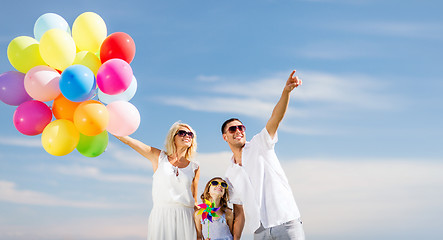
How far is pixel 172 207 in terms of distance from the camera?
5.83 metres

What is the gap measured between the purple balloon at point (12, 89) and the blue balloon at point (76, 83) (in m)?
0.76

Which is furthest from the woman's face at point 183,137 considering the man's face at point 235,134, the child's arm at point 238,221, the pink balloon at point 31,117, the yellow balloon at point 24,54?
the yellow balloon at point 24,54

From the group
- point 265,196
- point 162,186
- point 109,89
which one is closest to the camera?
point 265,196

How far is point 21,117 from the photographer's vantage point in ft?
18.1

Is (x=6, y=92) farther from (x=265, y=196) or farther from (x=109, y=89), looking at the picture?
(x=265, y=196)

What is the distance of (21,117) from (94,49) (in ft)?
4.25

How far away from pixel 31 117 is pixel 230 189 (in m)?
2.72

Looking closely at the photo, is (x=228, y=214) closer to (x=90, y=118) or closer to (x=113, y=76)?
(x=90, y=118)

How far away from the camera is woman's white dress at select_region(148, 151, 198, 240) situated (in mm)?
5781

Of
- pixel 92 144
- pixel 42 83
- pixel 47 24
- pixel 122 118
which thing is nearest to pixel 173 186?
pixel 122 118

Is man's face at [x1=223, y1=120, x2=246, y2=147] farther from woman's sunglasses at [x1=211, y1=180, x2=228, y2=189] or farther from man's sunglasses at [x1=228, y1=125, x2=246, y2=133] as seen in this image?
woman's sunglasses at [x1=211, y1=180, x2=228, y2=189]

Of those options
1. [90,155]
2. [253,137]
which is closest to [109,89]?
[90,155]

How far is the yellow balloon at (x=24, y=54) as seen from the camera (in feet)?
18.6

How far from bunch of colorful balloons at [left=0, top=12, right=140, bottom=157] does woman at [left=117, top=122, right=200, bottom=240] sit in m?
0.54
